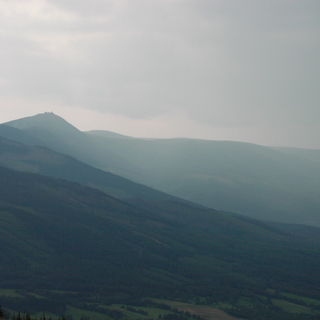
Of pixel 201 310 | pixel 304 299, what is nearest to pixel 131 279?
pixel 201 310

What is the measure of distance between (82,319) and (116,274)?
6086 centimetres

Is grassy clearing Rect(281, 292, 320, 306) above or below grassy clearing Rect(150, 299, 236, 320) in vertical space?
above

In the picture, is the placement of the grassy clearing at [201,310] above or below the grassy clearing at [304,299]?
below

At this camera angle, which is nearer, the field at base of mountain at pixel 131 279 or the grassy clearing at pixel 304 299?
the field at base of mountain at pixel 131 279

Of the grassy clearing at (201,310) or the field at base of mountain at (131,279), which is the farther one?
the field at base of mountain at (131,279)

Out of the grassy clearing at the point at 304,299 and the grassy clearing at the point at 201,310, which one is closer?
the grassy clearing at the point at 201,310

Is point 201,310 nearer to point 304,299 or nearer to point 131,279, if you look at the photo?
point 304,299

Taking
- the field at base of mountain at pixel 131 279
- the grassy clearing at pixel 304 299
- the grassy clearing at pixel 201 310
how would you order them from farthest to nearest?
the grassy clearing at pixel 304 299, the field at base of mountain at pixel 131 279, the grassy clearing at pixel 201 310

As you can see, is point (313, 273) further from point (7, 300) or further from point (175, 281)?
point (7, 300)

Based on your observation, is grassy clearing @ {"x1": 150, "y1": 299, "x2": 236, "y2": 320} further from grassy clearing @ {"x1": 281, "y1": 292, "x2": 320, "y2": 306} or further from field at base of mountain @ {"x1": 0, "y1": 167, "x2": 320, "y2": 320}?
grassy clearing @ {"x1": 281, "y1": 292, "x2": 320, "y2": 306}

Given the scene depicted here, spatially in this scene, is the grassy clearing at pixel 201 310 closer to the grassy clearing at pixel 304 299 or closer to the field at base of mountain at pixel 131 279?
the field at base of mountain at pixel 131 279

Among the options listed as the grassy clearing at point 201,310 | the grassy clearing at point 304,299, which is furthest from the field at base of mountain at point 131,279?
the grassy clearing at point 201,310

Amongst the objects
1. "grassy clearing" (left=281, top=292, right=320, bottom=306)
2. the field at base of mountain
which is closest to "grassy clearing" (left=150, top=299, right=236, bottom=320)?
the field at base of mountain

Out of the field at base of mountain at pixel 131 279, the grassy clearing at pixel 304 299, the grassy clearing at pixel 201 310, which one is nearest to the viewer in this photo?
the grassy clearing at pixel 201 310
